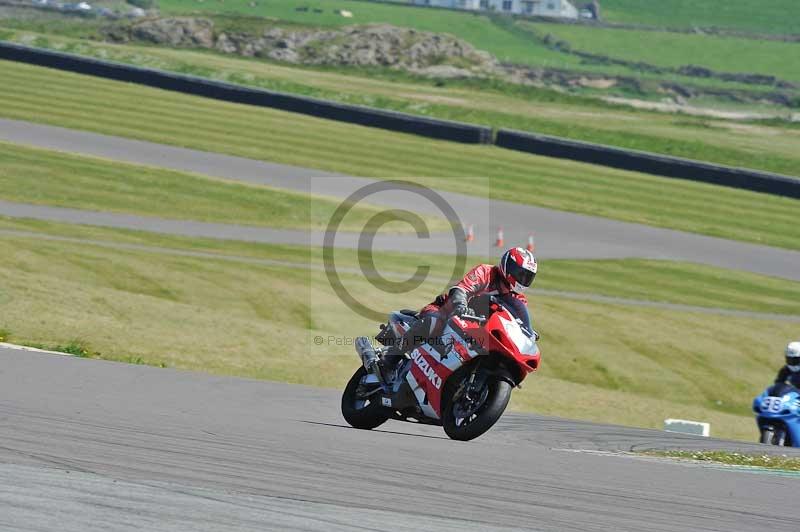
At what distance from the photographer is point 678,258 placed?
32875 millimetres

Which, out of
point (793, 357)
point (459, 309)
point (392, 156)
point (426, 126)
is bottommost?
point (426, 126)

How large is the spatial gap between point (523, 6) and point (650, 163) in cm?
9358

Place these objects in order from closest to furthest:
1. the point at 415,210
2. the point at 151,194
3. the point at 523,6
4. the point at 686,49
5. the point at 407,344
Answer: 1. the point at 407,344
2. the point at 151,194
3. the point at 415,210
4. the point at 686,49
5. the point at 523,6

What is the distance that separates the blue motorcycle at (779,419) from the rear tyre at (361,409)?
6162 millimetres

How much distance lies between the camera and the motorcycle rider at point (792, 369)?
1557 cm

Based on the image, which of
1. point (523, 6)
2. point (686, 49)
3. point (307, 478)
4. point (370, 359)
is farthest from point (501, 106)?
point (523, 6)

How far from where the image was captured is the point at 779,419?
14891 mm

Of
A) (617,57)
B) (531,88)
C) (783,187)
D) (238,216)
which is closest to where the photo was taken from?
(238,216)

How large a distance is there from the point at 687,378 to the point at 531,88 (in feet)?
161

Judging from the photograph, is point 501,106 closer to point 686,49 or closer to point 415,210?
point 415,210

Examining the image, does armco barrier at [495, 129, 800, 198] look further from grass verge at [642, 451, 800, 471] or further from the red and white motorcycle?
the red and white motorcycle

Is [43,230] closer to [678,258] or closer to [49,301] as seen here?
[49,301]

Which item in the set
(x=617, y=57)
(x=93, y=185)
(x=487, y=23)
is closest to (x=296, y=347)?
(x=93, y=185)

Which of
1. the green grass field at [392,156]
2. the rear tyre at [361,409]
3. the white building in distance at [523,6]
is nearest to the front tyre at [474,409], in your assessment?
the rear tyre at [361,409]
